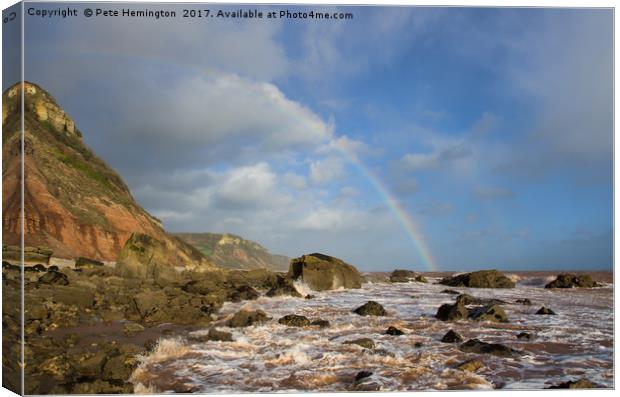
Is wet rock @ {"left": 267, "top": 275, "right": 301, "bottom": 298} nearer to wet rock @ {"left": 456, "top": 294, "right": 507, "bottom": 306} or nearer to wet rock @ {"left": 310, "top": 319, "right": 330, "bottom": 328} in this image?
wet rock @ {"left": 310, "top": 319, "right": 330, "bottom": 328}

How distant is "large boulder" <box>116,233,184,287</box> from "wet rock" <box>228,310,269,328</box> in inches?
93.9

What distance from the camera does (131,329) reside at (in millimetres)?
9398

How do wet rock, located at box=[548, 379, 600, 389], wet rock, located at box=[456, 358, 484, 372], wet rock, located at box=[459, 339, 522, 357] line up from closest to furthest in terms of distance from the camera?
wet rock, located at box=[548, 379, 600, 389], wet rock, located at box=[456, 358, 484, 372], wet rock, located at box=[459, 339, 522, 357]

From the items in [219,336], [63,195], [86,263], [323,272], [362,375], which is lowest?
[362,375]

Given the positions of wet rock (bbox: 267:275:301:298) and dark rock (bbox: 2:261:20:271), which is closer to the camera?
dark rock (bbox: 2:261:20:271)

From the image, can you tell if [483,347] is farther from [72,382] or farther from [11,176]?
[11,176]


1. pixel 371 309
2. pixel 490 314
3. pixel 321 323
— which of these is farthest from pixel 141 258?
pixel 490 314

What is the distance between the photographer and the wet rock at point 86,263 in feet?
34.8

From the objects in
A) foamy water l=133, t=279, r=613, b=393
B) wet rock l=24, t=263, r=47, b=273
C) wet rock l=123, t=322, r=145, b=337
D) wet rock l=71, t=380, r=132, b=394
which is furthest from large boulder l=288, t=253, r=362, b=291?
wet rock l=24, t=263, r=47, b=273

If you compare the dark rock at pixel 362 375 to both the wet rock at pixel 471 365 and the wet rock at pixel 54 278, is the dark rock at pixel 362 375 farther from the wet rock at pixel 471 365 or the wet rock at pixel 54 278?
the wet rock at pixel 54 278

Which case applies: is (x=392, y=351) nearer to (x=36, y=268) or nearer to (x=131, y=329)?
(x=131, y=329)

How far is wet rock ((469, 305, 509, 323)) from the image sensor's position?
31.7 ft

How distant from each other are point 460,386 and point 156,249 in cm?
679

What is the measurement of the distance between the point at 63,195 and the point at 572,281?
11.2 metres
